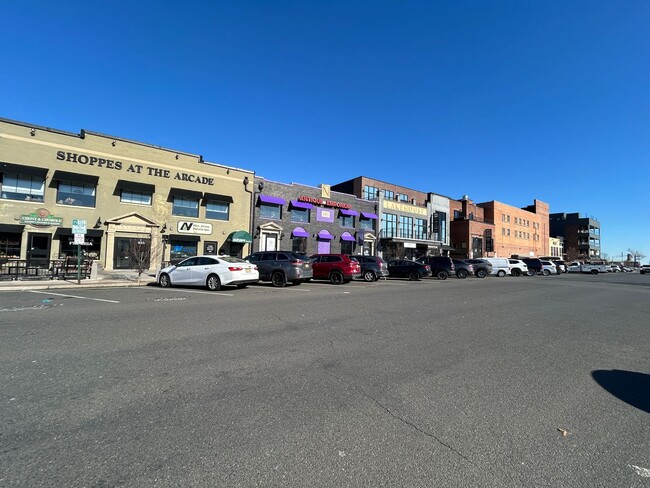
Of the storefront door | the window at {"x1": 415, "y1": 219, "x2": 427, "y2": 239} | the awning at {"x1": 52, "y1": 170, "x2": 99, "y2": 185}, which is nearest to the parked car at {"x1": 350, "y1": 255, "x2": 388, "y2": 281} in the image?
the awning at {"x1": 52, "y1": 170, "x2": 99, "y2": 185}

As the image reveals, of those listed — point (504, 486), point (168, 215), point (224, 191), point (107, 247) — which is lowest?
point (504, 486)

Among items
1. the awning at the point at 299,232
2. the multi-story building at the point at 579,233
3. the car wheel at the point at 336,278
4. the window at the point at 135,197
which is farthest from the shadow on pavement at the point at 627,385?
the multi-story building at the point at 579,233

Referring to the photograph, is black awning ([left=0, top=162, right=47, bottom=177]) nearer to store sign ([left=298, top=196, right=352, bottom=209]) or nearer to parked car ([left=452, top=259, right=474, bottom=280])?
store sign ([left=298, top=196, right=352, bottom=209])

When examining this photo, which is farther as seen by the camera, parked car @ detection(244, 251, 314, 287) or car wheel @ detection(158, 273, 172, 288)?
parked car @ detection(244, 251, 314, 287)

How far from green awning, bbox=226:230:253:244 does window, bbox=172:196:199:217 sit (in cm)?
318

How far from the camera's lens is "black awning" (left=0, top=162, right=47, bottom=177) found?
20.4 m

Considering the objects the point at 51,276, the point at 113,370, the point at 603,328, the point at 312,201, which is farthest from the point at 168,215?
the point at 603,328

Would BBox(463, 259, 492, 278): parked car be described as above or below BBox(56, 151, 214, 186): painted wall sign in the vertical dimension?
below

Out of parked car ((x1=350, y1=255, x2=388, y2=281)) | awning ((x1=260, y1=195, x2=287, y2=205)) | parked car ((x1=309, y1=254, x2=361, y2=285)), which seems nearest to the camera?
parked car ((x1=309, y1=254, x2=361, y2=285))

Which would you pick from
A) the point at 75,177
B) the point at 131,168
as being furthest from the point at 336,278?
the point at 75,177

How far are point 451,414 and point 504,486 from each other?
1102 mm

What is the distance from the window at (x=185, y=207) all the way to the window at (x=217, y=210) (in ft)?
2.90

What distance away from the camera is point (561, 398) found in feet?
13.8

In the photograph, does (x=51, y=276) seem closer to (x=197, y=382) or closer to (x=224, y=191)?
(x=224, y=191)
